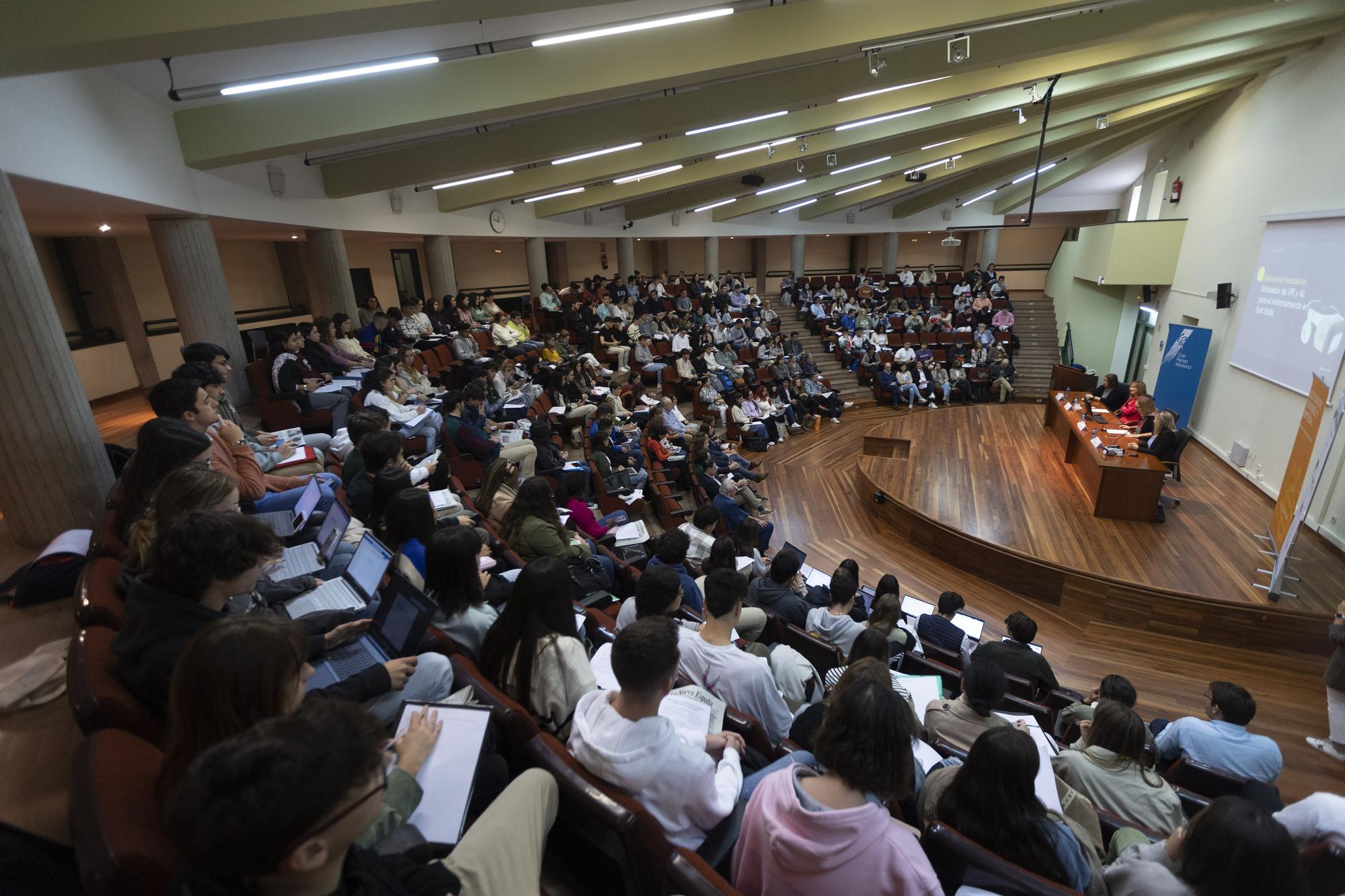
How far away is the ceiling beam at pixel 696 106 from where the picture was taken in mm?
5551

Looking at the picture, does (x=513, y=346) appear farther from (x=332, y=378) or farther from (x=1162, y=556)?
(x=1162, y=556)

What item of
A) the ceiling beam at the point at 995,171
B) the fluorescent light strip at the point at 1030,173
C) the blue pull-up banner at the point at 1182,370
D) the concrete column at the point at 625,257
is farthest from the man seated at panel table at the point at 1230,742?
the fluorescent light strip at the point at 1030,173

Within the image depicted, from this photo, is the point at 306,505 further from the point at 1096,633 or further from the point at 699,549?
the point at 1096,633

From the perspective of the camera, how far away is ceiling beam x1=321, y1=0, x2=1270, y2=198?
555 cm

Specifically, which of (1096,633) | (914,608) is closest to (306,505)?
(914,608)

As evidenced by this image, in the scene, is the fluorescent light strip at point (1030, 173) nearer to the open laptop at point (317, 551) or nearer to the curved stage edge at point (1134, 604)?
the curved stage edge at point (1134, 604)

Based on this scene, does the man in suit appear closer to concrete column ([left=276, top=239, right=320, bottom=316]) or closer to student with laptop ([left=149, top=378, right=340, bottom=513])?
student with laptop ([left=149, top=378, right=340, bottom=513])

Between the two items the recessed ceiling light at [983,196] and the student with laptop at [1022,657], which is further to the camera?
the recessed ceiling light at [983,196]

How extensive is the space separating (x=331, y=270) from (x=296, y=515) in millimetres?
5638

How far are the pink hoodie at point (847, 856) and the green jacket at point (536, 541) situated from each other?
214cm

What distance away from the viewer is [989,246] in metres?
18.1

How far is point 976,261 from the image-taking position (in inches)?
744

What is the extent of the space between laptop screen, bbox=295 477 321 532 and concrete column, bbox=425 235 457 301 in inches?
299

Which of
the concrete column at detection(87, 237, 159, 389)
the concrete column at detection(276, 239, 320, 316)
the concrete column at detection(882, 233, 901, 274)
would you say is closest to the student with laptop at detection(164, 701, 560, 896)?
the concrete column at detection(87, 237, 159, 389)
